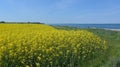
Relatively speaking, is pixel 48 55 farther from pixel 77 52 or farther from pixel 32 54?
pixel 77 52

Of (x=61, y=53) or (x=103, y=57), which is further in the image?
(x=103, y=57)

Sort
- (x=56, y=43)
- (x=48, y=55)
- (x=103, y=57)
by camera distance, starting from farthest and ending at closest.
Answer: (x=103, y=57), (x=56, y=43), (x=48, y=55)

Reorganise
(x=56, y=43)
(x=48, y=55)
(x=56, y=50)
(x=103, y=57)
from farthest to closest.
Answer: (x=103, y=57) < (x=56, y=43) < (x=56, y=50) < (x=48, y=55)

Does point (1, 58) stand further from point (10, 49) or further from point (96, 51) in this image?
point (96, 51)

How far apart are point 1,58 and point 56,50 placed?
93.6 inches

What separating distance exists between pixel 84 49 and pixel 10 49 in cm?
369

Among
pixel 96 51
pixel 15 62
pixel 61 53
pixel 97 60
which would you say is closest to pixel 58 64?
pixel 61 53

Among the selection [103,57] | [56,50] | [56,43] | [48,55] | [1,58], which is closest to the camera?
[1,58]

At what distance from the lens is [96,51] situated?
1385 cm

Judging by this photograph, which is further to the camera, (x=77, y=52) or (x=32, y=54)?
(x=77, y=52)

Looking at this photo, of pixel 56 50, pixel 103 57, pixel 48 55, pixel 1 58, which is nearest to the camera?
pixel 1 58

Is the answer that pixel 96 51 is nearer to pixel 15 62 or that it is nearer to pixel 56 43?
pixel 56 43

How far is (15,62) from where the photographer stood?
31.9ft

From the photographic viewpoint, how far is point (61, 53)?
10648 millimetres
